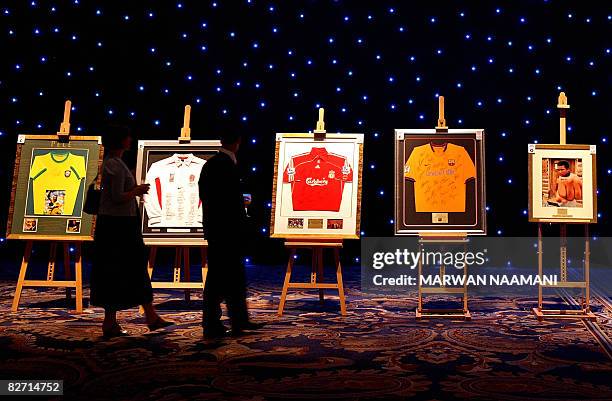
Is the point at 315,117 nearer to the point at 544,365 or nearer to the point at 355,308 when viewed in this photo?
the point at 355,308

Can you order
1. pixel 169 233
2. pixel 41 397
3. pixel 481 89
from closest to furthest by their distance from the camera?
pixel 41 397, pixel 169 233, pixel 481 89

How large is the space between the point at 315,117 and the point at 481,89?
6.55ft

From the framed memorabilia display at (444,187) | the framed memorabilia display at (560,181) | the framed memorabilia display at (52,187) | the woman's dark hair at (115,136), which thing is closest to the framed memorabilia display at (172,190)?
the framed memorabilia display at (52,187)

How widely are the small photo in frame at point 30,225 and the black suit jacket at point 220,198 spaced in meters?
1.84

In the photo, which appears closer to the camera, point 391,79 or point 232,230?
point 232,230

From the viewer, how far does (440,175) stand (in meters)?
5.07

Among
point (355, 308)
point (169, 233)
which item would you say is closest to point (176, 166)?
point (169, 233)

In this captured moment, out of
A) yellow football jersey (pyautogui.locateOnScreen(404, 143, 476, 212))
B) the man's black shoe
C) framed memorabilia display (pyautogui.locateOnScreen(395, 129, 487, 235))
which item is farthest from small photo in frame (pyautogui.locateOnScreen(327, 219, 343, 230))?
the man's black shoe

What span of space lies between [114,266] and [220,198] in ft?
2.52

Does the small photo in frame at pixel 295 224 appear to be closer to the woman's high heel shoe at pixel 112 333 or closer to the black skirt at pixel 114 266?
the black skirt at pixel 114 266

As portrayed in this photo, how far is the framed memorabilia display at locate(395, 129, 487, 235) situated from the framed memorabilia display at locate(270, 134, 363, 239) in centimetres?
35

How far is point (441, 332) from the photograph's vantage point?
425cm

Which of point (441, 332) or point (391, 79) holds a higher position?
point (391, 79)

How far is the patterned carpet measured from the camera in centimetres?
289
